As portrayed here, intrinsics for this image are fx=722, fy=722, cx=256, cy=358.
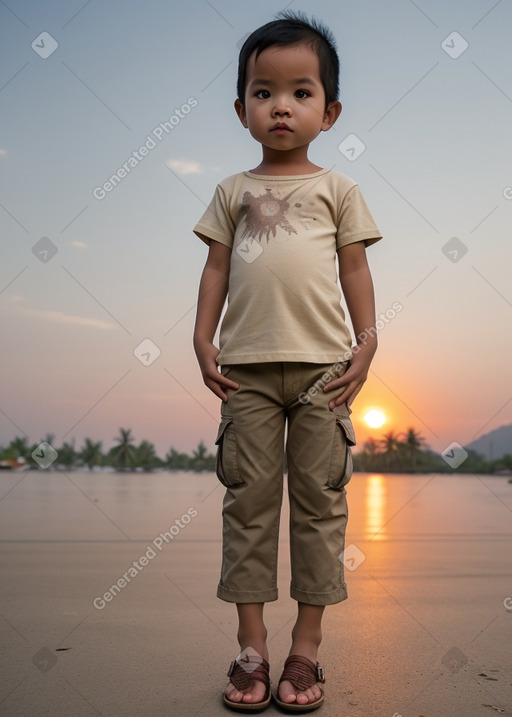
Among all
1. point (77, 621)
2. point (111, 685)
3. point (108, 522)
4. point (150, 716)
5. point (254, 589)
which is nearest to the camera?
point (150, 716)

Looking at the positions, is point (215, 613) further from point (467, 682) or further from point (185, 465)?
Answer: point (185, 465)

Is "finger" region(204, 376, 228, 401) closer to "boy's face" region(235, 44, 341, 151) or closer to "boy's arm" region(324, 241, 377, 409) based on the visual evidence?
"boy's arm" region(324, 241, 377, 409)

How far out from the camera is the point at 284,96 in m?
1.68

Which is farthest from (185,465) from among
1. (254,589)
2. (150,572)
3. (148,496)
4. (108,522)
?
(254,589)

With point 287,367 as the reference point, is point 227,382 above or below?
below

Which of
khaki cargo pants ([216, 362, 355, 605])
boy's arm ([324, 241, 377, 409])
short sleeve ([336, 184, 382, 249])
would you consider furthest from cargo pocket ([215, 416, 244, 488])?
short sleeve ([336, 184, 382, 249])

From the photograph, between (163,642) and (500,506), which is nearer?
(163,642)

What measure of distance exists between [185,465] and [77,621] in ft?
46.6

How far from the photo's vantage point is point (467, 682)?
158 cm

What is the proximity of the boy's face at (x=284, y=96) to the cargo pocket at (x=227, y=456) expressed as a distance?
2.22 feet

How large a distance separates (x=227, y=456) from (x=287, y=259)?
0.48 metres

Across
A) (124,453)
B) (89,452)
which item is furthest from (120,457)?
(89,452)

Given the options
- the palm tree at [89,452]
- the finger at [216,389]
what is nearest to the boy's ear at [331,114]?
the finger at [216,389]

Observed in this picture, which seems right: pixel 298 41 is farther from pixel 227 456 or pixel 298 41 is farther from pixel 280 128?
pixel 227 456
